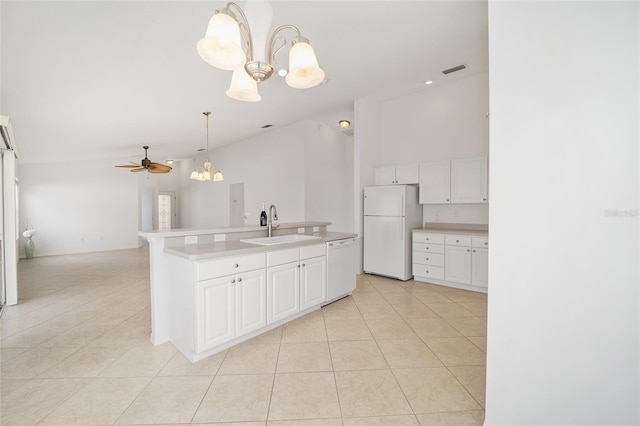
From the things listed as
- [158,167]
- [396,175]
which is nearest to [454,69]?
[396,175]

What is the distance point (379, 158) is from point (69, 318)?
5.02m

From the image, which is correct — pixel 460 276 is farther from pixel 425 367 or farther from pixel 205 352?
pixel 205 352

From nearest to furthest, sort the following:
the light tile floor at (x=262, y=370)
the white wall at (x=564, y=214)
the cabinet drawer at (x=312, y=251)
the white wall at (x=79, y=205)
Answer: the white wall at (x=564, y=214), the light tile floor at (x=262, y=370), the cabinet drawer at (x=312, y=251), the white wall at (x=79, y=205)

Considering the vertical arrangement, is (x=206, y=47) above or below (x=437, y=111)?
below

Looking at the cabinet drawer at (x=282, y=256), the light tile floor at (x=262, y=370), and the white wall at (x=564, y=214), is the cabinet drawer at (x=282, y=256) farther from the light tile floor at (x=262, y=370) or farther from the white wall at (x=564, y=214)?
the white wall at (x=564, y=214)

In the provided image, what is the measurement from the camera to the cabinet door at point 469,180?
12.9 ft

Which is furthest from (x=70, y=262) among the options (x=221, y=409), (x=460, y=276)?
(x=460, y=276)

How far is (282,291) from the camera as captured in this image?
2.69 m

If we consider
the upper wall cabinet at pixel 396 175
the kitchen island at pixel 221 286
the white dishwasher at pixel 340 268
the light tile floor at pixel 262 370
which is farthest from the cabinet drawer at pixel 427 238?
the kitchen island at pixel 221 286

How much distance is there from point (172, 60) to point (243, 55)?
197 cm

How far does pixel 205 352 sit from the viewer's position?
2.19 metres

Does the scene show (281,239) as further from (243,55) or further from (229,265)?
(243,55)

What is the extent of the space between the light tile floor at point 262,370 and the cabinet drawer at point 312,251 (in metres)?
0.69

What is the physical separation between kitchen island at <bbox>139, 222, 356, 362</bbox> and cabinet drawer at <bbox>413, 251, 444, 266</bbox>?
2.10 m
